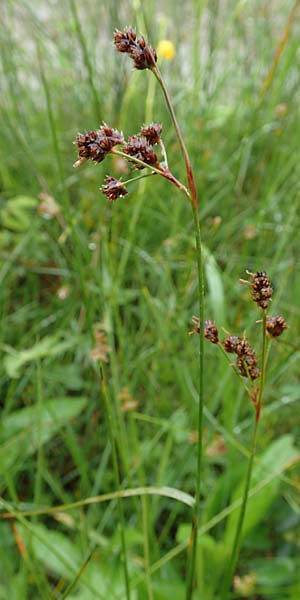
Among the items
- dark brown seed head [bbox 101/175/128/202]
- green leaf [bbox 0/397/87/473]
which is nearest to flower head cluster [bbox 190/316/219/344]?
dark brown seed head [bbox 101/175/128/202]

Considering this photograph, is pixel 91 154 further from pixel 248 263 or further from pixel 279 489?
pixel 248 263

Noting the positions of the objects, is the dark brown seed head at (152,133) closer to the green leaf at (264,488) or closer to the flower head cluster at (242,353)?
the flower head cluster at (242,353)

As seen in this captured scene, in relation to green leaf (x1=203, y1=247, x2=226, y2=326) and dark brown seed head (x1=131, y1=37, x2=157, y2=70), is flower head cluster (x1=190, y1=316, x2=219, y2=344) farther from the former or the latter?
green leaf (x1=203, y1=247, x2=226, y2=326)

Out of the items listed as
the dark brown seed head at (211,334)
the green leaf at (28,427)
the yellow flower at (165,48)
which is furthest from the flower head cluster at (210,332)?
the yellow flower at (165,48)

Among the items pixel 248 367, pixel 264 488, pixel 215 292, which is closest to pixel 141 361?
pixel 215 292

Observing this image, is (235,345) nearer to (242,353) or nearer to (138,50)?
(242,353)

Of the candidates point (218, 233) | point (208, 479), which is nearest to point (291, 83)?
point (218, 233)
